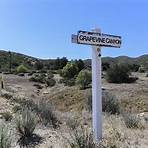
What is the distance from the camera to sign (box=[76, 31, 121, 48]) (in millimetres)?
12406

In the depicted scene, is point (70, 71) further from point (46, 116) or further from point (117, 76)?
point (46, 116)

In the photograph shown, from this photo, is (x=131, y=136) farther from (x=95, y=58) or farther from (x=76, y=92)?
(x=76, y=92)

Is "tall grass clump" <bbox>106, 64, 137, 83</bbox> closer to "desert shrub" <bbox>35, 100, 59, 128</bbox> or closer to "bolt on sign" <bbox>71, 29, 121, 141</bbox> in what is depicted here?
"desert shrub" <bbox>35, 100, 59, 128</bbox>

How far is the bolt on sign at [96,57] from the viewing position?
12.4m

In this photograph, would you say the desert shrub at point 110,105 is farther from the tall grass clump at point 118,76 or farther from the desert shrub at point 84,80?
the tall grass clump at point 118,76

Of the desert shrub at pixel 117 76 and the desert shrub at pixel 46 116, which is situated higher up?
the desert shrub at pixel 117 76

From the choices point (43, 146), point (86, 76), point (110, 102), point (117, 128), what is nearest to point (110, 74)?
point (86, 76)

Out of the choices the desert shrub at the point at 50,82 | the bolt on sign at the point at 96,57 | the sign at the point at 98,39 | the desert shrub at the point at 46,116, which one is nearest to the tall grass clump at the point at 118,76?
the desert shrub at the point at 50,82

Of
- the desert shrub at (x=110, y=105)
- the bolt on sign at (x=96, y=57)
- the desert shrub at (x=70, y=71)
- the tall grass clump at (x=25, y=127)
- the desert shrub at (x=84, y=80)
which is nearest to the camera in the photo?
the bolt on sign at (x=96, y=57)

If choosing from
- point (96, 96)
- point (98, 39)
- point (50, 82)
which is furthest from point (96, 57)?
point (50, 82)

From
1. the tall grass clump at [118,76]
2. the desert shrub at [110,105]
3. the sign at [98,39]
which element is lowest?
the desert shrub at [110,105]

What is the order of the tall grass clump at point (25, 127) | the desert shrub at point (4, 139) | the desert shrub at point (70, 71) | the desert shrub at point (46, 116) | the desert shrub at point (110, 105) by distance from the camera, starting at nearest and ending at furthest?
the desert shrub at point (4, 139) < the tall grass clump at point (25, 127) < the desert shrub at point (46, 116) < the desert shrub at point (110, 105) < the desert shrub at point (70, 71)

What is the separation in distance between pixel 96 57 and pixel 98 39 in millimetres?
530

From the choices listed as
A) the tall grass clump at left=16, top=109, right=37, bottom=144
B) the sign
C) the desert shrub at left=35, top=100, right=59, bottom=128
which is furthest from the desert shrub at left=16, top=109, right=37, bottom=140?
the sign
